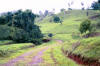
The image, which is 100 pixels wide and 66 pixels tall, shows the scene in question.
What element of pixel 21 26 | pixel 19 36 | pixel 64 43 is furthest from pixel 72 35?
pixel 64 43

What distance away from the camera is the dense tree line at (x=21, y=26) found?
63219 millimetres

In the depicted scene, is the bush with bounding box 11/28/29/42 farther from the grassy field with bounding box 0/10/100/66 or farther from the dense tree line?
the grassy field with bounding box 0/10/100/66

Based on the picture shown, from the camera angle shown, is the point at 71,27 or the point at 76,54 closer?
the point at 76,54

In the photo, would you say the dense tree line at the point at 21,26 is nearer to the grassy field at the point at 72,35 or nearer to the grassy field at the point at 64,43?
the grassy field at the point at 64,43

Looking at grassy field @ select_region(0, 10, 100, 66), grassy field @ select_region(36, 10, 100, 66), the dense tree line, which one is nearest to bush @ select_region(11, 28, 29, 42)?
the dense tree line

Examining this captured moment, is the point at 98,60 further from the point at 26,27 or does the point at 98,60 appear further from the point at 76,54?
the point at 26,27

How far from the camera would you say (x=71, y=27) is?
100m

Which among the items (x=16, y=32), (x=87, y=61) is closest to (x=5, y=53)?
(x=87, y=61)

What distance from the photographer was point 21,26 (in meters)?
71.1

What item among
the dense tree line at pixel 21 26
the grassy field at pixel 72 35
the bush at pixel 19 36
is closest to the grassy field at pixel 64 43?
the grassy field at pixel 72 35

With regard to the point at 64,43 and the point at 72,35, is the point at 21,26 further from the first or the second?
the point at 64,43

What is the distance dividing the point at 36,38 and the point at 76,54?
145 ft

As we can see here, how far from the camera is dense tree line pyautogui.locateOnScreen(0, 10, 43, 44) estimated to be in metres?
63.2

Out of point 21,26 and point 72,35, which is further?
point 72,35
